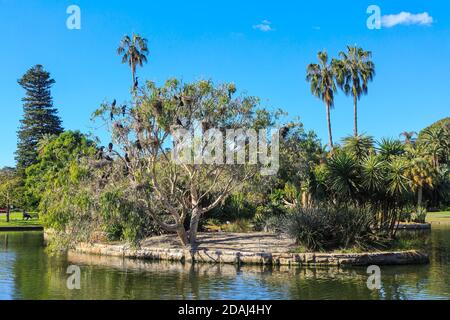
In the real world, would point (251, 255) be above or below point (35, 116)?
below

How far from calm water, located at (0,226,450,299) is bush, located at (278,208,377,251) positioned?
243 centimetres

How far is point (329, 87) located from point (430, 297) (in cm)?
4300

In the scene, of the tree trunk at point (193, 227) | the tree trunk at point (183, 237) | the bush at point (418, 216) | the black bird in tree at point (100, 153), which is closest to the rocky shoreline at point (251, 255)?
the tree trunk at point (183, 237)

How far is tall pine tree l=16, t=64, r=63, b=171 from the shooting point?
7281 centimetres

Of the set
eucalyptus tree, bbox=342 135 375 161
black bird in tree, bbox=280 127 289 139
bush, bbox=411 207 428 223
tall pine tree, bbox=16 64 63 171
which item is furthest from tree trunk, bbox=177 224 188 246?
tall pine tree, bbox=16 64 63 171

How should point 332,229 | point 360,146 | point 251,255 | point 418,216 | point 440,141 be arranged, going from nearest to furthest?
point 251,255
point 332,229
point 360,146
point 418,216
point 440,141

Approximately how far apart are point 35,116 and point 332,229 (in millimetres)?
61004

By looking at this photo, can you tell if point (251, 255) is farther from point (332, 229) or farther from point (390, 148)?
point (390, 148)

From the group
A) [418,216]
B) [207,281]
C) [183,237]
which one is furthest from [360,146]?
[418,216]

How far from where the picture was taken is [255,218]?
122 ft

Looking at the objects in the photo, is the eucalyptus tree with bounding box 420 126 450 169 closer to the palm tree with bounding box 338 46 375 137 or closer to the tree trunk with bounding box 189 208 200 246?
the palm tree with bounding box 338 46 375 137

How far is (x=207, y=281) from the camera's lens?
19.3 m

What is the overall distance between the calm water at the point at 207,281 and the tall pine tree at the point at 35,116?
50072mm
